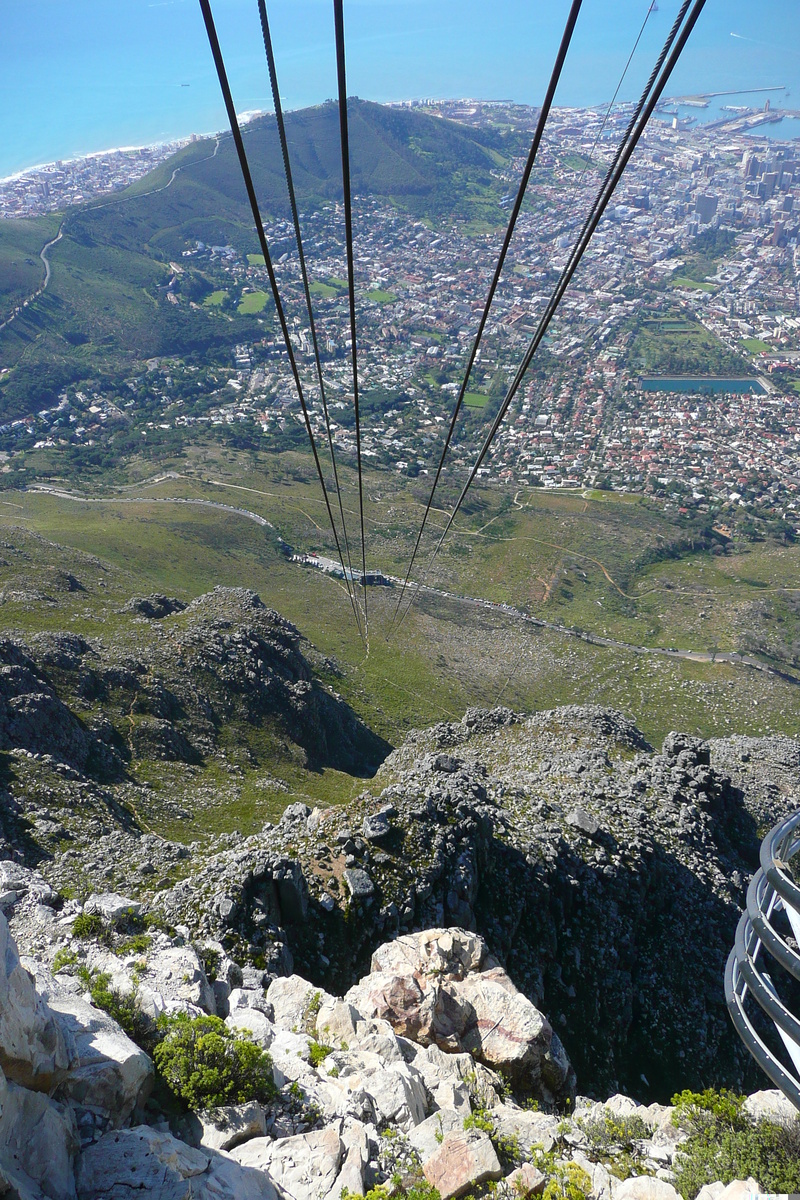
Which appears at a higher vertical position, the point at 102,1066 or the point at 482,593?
the point at 102,1066

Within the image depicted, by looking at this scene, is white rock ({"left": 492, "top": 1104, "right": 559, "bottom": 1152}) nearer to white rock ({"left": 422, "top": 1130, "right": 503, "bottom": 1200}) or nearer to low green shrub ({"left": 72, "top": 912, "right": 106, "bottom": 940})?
white rock ({"left": 422, "top": 1130, "right": 503, "bottom": 1200})

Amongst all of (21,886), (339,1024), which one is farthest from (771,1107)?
(21,886)

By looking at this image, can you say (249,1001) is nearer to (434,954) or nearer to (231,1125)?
(231,1125)

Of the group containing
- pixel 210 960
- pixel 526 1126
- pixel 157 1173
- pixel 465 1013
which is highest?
pixel 157 1173

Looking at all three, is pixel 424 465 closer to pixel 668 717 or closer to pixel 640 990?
pixel 668 717

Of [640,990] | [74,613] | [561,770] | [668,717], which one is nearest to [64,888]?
[640,990]

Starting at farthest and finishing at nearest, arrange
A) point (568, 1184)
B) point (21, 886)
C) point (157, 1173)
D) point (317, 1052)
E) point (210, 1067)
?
point (21, 886)
point (317, 1052)
point (568, 1184)
point (210, 1067)
point (157, 1173)

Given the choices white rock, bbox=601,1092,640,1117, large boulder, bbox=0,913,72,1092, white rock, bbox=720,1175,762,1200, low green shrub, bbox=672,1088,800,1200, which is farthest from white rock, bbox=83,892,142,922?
white rock, bbox=720,1175,762,1200
